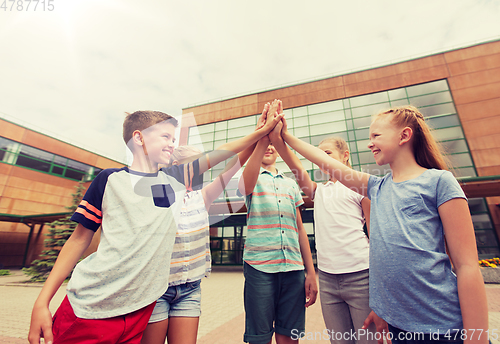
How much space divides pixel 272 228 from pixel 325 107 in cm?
1784

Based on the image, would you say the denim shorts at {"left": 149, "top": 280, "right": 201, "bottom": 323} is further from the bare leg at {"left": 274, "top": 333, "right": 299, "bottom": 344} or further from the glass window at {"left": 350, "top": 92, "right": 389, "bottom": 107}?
the glass window at {"left": 350, "top": 92, "right": 389, "bottom": 107}

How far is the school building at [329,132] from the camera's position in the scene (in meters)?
13.9

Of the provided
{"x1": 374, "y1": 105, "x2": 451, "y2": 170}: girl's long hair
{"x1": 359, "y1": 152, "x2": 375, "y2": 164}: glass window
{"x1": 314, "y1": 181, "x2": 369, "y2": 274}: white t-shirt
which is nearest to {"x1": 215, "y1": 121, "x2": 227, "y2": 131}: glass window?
{"x1": 359, "y1": 152, "x2": 375, "y2": 164}: glass window

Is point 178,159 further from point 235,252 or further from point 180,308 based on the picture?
point 235,252

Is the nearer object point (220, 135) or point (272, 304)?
point (272, 304)

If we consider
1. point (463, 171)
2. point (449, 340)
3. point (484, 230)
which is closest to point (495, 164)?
point (463, 171)

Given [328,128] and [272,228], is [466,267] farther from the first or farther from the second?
[328,128]

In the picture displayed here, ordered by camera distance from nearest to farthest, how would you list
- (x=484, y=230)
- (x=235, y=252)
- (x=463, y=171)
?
(x=484, y=230), (x=463, y=171), (x=235, y=252)

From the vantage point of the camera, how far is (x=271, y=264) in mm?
1933

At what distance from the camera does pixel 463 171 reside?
13.8 meters

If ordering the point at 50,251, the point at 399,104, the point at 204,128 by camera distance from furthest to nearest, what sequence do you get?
the point at 204,128 < the point at 399,104 < the point at 50,251

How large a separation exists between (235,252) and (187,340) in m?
16.6

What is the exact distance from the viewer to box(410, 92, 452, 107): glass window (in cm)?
1551

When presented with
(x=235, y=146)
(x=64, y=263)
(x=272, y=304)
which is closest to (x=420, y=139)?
(x=235, y=146)
